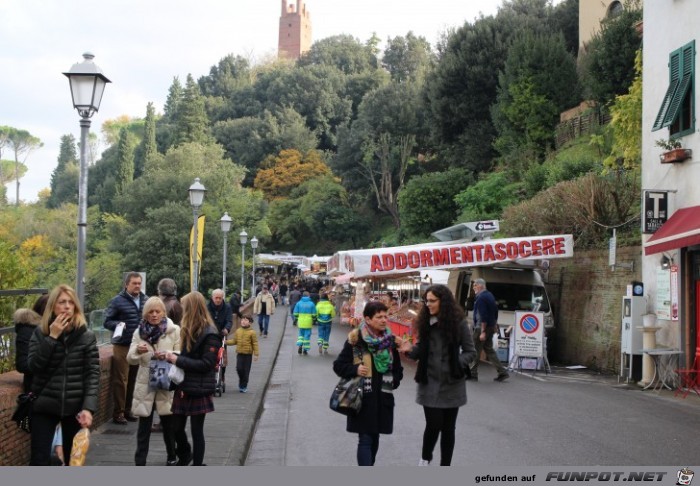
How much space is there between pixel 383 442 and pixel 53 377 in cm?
417

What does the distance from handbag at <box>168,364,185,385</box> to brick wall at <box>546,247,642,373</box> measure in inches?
446

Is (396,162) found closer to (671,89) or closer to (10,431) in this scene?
(671,89)

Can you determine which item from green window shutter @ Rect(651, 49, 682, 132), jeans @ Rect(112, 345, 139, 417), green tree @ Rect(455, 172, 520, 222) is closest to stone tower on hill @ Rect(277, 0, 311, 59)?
green tree @ Rect(455, 172, 520, 222)

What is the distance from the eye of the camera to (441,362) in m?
6.76

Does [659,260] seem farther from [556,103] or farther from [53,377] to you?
[556,103]

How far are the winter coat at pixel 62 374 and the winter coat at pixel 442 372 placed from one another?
2648mm

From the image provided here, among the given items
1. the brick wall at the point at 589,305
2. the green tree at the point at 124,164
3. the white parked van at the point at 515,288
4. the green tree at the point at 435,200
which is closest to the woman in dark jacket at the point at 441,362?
the brick wall at the point at 589,305

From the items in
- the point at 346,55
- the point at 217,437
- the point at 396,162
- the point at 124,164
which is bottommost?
the point at 217,437

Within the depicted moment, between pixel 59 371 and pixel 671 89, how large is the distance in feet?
39.0

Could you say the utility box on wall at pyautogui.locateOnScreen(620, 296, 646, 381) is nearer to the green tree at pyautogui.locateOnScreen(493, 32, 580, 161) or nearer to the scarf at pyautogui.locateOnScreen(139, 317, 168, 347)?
the scarf at pyautogui.locateOnScreen(139, 317, 168, 347)

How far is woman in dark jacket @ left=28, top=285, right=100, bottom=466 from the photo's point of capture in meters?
5.62

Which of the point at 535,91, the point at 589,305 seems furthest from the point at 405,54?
the point at 589,305

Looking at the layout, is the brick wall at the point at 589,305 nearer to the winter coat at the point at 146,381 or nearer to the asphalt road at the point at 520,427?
the asphalt road at the point at 520,427

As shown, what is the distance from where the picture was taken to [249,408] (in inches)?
443
